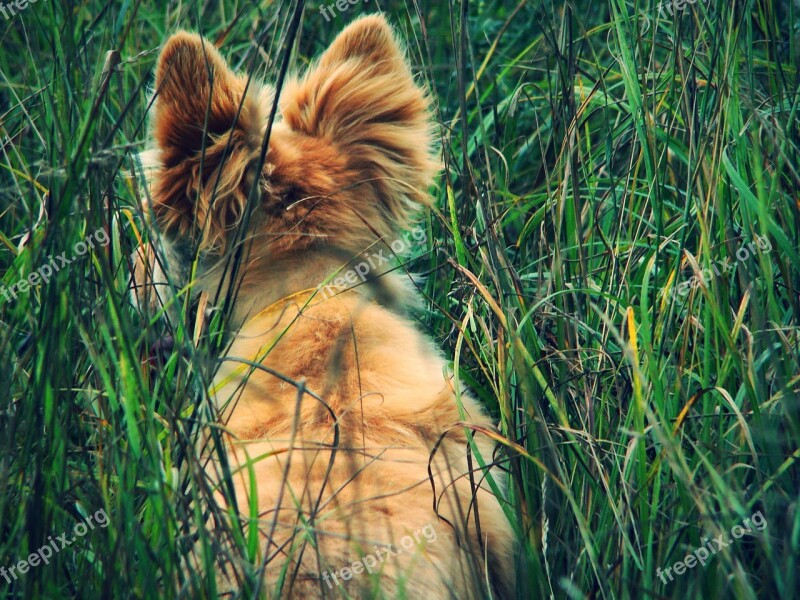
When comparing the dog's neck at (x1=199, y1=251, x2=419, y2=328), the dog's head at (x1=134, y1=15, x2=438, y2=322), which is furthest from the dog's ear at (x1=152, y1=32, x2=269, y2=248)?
the dog's neck at (x1=199, y1=251, x2=419, y2=328)

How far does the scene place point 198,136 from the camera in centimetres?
219

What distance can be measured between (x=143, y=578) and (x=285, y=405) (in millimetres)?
562

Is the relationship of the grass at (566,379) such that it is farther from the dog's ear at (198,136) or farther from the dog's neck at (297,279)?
the dog's neck at (297,279)

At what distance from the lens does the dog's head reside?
215 cm

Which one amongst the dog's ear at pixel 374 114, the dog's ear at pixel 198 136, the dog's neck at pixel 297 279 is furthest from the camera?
the dog's ear at pixel 374 114

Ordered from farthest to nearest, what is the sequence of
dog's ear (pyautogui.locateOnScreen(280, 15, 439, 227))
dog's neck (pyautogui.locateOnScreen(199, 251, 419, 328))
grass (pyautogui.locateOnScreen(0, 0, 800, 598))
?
1. dog's ear (pyautogui.locateOnScreen(280, 15, 439, 227))
2. dog's neck (pyautogui.locateOnScreen(199, 251, 419, 328))
3. grass (pyautogui.locateOnScreen(0, 0, 800, 598))

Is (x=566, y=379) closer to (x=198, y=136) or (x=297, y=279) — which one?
(x=297, y=279)

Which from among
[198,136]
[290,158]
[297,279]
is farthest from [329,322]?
[198,136]

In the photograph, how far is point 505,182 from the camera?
3180 millimetres

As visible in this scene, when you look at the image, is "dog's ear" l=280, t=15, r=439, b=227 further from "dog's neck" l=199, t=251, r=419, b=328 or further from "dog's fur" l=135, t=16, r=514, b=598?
"dog's neck" l=199, t=251, r=419, b=328

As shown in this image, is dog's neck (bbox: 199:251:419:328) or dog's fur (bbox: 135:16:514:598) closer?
dog's fur (bbox: 135:16:514:598)

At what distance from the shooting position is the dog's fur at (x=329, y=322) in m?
1.72

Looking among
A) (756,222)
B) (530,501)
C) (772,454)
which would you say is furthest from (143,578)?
(756,222)

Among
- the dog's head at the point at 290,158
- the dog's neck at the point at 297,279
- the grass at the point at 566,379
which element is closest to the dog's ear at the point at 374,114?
the dog's head at the point at 290,158
